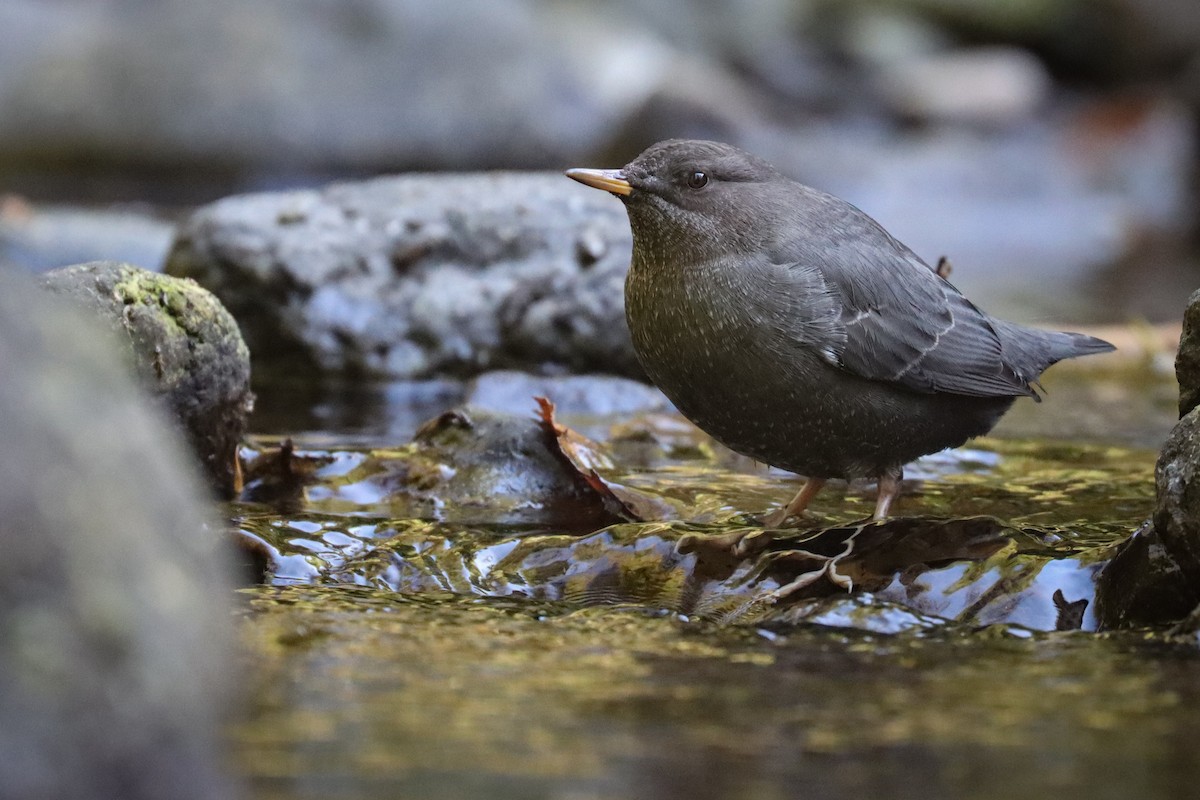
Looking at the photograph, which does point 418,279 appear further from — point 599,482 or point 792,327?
point 792,327

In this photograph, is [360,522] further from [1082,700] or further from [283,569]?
[1082,700]

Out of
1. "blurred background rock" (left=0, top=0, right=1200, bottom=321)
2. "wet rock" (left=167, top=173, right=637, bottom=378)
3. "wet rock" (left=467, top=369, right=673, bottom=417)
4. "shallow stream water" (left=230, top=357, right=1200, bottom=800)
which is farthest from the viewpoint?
"blurred background rock" (left=0, top=0, right=1200, bottom=321)

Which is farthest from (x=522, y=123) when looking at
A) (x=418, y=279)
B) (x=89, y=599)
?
(x=89, y=599)

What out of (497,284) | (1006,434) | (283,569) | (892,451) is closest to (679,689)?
(283,569)

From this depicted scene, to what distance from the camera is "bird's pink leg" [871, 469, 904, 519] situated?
13.2 ft

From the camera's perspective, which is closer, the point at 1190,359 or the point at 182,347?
the point at 1190,359

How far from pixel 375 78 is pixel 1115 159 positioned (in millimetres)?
8776

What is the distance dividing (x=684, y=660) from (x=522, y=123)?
12093 mm

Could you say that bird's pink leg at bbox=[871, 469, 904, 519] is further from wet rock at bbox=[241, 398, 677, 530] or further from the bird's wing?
wet rock at bbox=[241, 398, 677, 530]

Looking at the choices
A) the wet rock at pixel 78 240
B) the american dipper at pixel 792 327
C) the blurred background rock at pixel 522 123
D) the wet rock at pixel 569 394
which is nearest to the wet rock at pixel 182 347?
the american dipper at pixel 792 327

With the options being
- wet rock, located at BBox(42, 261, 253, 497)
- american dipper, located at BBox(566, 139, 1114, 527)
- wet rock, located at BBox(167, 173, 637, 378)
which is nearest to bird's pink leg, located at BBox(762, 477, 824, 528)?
american dipper, located at BBox(566, 139, 1114, 527)

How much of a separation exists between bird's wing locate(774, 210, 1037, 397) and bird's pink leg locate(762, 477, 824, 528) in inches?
15.8

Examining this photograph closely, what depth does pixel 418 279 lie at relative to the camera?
255 inches

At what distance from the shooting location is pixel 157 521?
171 cm
